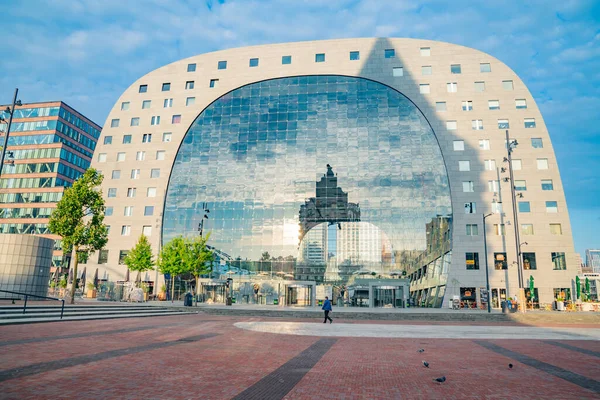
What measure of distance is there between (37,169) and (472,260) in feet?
287

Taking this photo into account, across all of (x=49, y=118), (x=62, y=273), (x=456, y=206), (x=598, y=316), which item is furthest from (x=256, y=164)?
(x=49, y=118)

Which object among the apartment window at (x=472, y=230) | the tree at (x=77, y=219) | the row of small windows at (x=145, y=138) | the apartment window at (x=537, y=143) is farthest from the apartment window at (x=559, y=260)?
the row of small windows at (x=145, y=138)

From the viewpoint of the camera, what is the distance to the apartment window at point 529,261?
47062 mm

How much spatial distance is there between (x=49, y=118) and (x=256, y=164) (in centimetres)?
5975

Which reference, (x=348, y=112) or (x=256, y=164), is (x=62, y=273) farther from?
(x=348, y=112)

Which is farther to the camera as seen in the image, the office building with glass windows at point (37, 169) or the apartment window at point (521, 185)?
the office building with glass windows at point (37, 169)

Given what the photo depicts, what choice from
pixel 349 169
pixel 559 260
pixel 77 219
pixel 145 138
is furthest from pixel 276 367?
pixel 145 138

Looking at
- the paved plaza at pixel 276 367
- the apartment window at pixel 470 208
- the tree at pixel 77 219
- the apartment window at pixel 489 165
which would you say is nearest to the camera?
the paved plaza at pixel 276 367

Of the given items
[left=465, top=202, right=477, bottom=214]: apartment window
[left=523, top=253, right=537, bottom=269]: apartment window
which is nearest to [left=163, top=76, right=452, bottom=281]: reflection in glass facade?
[left=465, top=202, right=477, bottom=214]: apartment window

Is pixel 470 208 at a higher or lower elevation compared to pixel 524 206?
lower

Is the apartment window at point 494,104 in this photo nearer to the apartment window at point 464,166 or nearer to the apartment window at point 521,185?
the apartment window at point 464,166

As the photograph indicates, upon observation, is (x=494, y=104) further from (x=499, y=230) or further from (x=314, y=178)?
(x=314, y=178)

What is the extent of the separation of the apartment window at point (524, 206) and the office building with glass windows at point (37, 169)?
8381cm

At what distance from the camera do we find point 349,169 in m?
51.8
